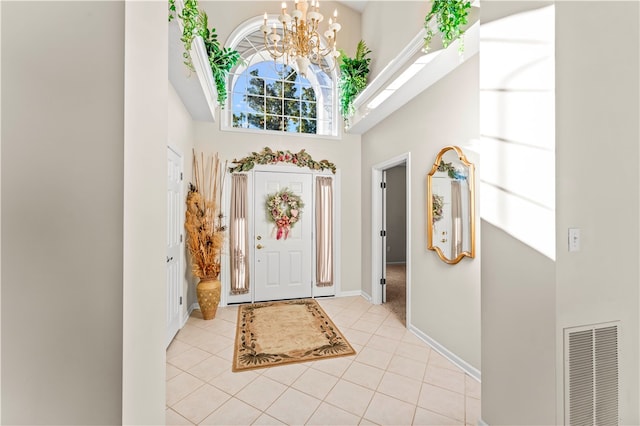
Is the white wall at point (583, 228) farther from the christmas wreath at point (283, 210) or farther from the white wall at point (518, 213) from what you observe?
the christmas wreath at point (283, 210)

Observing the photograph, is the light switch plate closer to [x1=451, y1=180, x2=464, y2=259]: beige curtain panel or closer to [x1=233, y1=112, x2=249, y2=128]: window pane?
[x1=451, y1=180, x2=464, y2=259]: beige curtain panel

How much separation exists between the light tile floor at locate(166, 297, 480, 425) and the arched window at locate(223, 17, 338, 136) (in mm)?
2995

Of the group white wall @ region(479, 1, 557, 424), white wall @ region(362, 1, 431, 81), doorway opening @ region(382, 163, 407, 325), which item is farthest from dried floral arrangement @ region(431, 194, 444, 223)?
doorway opening @ region(382, 163, 407, 325)

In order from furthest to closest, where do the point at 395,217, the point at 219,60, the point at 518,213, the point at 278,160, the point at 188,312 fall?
A: the point at 395,217 < the point at 278,160 < the point at 188,312 < the point at 219,60 < the point at 518,213

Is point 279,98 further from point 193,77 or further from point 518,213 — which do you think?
point 518,213

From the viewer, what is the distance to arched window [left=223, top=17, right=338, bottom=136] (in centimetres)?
408

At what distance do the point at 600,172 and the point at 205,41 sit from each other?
3.33m

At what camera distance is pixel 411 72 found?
2576 mm

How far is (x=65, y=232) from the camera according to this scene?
41cm

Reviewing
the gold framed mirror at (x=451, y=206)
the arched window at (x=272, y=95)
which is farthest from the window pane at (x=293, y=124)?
the gold framed mirror at (x=451, y=206)

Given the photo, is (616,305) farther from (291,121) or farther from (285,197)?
(291,121)

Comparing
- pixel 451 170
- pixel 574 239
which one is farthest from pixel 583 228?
pixel 451 170

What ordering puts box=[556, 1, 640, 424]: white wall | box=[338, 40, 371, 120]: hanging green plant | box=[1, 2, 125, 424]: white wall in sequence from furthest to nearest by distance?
box=[338, 40, 371, 120]: hanging green plant < box=[556, 1, 640, 424]: white wall < box=[1, 2, 125, 424]: white wall

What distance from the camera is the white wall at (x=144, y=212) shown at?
455 mm
